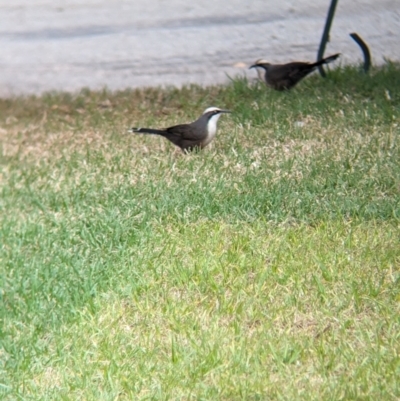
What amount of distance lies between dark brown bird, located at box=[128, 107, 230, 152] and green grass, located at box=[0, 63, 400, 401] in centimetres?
10

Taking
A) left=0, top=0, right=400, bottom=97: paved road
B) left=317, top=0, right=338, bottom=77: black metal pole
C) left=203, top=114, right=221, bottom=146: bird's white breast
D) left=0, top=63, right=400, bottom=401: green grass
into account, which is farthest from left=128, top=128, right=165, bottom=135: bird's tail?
left=0, top=0, right=400, bottom=97: paved road

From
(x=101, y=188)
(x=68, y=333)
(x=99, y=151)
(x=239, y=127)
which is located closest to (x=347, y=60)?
(x=239, y=127)

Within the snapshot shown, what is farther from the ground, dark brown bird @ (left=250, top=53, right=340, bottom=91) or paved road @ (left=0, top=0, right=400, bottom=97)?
dark brown bird @ (left=250, top=53, right=340, bottom=91)

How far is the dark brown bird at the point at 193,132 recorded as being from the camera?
23.9ft

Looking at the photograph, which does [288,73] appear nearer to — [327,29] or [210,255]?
[327,29]

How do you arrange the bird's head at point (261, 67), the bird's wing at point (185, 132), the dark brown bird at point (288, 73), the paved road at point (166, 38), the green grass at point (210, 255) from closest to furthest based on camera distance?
1. the green grass at point (210, 255)
2. the bird's wing at point (185, 132)
3. the dark brown bird at point (288, 73)
4. the bird's head at point (261, 67)
5. the paved road at point (166, 38)

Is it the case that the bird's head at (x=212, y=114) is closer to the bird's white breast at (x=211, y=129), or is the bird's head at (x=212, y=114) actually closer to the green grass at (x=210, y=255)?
the bird's white breast at (x=211, y=129)

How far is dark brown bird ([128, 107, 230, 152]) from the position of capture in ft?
23.9

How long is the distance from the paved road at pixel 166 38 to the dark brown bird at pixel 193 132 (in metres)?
2.38

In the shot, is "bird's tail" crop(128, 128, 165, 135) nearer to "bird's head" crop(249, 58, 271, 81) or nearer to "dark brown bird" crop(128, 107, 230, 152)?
"dark brown bird" crop(128, 107, 230, 152)

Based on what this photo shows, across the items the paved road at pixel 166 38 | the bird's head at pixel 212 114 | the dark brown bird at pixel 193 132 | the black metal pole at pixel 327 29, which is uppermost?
the black metal pole at pixel 327 29

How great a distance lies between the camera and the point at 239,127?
7.70 m

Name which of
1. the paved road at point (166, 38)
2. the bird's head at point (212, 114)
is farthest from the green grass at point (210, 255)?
the paved road at point (166, 38)

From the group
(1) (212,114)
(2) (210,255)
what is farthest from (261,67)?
(2) (210,255)
